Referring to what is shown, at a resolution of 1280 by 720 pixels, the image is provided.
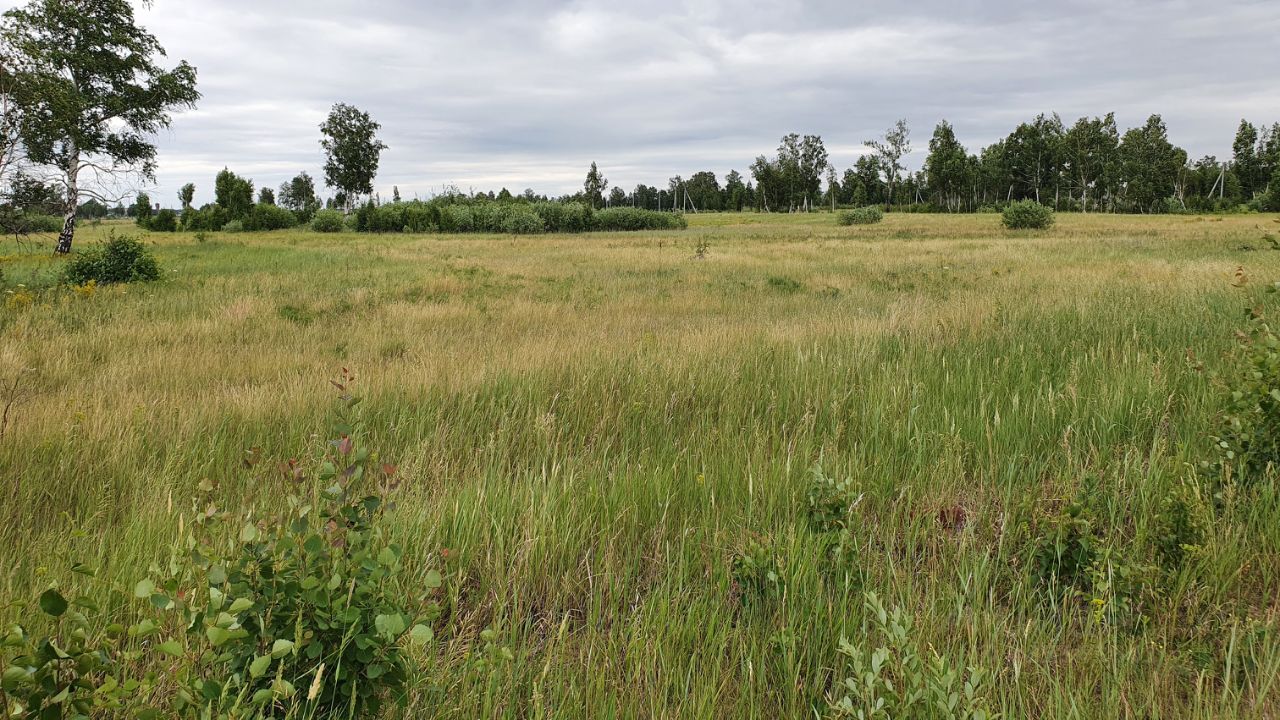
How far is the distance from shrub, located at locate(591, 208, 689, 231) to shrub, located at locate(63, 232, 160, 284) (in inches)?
2182

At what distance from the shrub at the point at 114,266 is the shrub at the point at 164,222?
6523 cm

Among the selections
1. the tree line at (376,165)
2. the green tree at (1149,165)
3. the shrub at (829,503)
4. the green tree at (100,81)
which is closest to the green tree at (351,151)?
the tree line at (376,165)

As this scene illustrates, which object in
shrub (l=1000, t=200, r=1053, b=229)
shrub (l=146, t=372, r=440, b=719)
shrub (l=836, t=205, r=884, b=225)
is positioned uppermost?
shrub (l=836, t=205, r=884, b=225)

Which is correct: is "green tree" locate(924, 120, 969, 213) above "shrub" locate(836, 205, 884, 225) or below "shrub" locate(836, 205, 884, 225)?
above

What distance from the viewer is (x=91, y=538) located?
8.38ft

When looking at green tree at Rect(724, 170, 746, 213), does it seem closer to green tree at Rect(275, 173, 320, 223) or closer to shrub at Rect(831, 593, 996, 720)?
green tree at Rect(275, 173, 320, 223)

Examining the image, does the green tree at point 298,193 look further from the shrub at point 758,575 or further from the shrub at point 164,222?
the shrub at point 758,575

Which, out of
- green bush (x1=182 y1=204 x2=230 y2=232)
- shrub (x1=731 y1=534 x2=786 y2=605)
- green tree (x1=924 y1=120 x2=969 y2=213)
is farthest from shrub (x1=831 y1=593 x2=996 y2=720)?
green tree (x1=924 y1=120 x2=969 y2=213)

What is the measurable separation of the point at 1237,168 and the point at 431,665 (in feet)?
430

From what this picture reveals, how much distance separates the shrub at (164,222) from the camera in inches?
2665

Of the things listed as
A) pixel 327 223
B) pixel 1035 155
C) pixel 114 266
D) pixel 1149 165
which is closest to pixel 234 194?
pixel 327 223

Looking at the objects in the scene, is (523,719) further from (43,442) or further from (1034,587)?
(43,442)

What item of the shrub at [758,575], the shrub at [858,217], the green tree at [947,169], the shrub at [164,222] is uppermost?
the green tree at [947,169]

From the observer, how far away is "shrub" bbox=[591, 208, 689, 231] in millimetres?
69750
